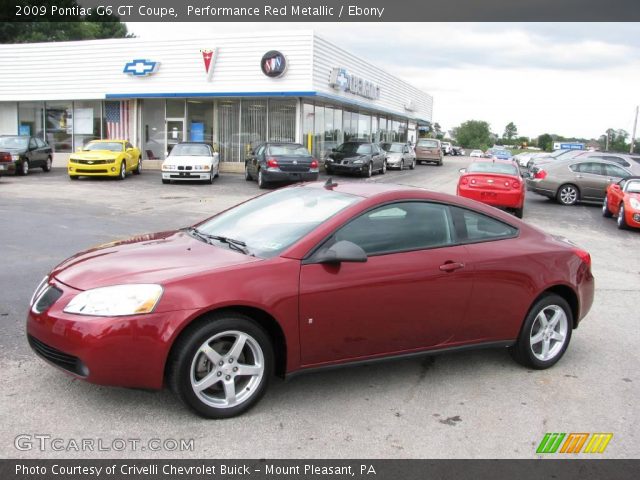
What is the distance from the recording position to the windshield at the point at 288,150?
2125cm

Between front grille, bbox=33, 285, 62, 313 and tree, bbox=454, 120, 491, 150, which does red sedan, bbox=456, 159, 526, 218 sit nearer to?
front grille, bbox=33, 285, 62, 313

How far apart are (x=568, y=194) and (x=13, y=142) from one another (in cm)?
2071

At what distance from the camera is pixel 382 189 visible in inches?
183

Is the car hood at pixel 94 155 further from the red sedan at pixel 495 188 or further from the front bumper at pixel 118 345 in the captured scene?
the front bumper at pixel 118 345

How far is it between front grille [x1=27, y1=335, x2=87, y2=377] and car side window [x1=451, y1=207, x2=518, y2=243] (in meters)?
2.76

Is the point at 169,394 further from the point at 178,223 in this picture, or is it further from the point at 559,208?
the point at 559,208

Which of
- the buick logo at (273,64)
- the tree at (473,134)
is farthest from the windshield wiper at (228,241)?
the tree at (473,134)

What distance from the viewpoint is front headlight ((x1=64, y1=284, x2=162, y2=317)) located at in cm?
353

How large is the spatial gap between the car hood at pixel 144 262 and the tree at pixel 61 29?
48.7 metres

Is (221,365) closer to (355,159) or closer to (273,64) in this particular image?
(355,159)

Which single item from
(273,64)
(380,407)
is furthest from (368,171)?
(380,407)
